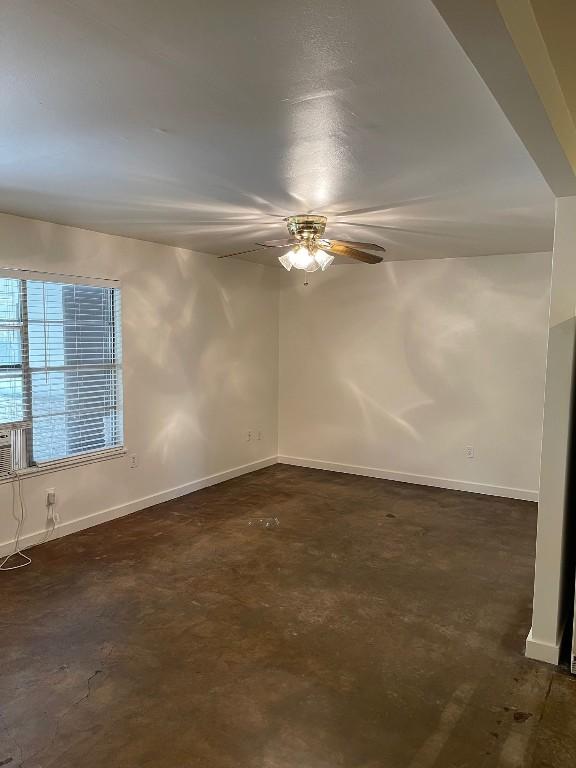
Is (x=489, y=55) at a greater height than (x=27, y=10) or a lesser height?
lesser

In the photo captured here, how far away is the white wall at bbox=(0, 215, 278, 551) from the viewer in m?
4.09

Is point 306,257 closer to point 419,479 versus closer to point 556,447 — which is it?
point 556,447

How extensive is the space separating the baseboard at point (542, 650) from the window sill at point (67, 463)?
3214 mm

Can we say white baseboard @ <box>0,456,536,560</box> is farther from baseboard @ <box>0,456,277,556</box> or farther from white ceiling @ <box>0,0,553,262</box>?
white ceiling @ <box>0,0,553,262</box>

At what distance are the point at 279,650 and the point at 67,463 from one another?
2.28 metres

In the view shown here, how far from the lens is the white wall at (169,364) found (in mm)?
4086

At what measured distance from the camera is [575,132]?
2135 millimetres

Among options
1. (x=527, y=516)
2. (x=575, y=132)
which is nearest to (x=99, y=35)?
(x=575, y=132)

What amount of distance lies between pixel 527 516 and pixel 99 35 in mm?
4625

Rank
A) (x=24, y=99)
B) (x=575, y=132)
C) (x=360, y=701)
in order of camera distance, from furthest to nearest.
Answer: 1. (x=360, y=701)
2. (x=575, y=132)
3. (x=24, y=99)

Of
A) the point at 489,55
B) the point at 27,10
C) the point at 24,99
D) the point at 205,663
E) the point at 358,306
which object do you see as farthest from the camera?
the point at 358,306

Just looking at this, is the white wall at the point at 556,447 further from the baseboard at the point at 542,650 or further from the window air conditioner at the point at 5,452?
the window air conditioner at the point at 5,452

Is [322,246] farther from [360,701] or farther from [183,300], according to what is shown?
[360,701]

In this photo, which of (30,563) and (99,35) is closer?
(99,35)
